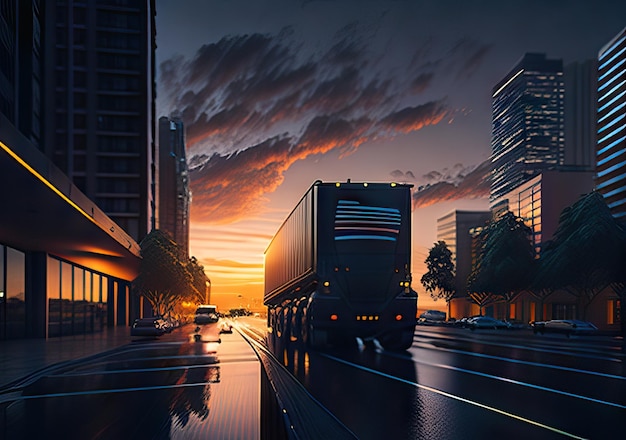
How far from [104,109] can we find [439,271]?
51839mm

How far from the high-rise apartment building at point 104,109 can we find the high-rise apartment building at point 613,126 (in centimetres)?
6385

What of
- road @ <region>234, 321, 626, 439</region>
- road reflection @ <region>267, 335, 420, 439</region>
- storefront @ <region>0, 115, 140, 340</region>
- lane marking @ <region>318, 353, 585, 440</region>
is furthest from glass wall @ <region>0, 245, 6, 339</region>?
lane marking @ <region>318, 353, 585, 440</region>

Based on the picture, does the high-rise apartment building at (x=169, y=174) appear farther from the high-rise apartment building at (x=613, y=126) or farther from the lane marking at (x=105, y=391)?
the lane marking at (x=105, y=391)

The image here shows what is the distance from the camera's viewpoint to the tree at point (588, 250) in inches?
1951

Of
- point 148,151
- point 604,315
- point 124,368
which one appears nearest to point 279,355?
point 124,368

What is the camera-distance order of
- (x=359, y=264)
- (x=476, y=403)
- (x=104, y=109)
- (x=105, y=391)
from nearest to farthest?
(x=476, y=403)
(x=105, y=391)
(x=359, y=264)
(x=104, y=109)

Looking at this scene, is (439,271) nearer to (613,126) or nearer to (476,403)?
(613,126)

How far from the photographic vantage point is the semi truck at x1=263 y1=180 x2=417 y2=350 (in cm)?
2161

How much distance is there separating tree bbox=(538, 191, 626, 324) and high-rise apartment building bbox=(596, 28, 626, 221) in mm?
Result: 40982

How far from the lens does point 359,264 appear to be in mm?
21688

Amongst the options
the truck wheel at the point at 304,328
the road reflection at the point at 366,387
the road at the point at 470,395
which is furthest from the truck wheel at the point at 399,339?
the truck wheel at the point at 304,328

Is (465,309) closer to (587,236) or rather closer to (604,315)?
(604,315)

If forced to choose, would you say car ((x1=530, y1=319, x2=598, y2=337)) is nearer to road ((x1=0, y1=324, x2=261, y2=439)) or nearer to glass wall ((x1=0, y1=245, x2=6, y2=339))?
road ((x1=0, y1=324, x2=261, y2=439))

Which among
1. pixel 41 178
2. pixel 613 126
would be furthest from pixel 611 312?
pixel 41 178
